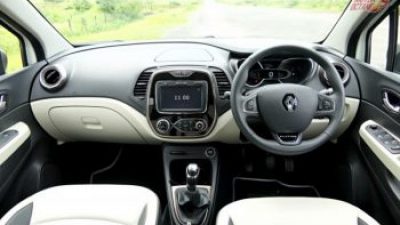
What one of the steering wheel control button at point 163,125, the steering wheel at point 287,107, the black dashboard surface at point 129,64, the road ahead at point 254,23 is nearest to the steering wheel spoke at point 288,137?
the steering wheel at point 287,107

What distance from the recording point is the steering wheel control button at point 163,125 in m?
2.37

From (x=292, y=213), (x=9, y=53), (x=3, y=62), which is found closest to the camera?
(x=292, y=213)

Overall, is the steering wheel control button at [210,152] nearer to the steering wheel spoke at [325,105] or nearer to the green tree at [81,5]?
the steering wheel spoke at [325,105]

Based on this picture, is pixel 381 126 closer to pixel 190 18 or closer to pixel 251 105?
pixel 251 105

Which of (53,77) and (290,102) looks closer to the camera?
(290,102)

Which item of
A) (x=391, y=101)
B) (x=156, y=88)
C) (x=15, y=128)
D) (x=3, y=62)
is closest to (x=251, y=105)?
(x=156, y=88)

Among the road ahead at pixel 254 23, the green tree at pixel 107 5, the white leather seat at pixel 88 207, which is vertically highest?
the green tree at pixel 107 5

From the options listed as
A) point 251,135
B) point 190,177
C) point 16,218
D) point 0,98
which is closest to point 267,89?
point 251,135

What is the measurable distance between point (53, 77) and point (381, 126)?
5.19 ft

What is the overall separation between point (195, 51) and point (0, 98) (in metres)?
0.95

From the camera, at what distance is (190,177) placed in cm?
222

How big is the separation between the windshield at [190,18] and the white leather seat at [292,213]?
1.04m

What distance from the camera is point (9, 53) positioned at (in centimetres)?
252

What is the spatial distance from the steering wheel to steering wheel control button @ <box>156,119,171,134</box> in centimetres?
54
